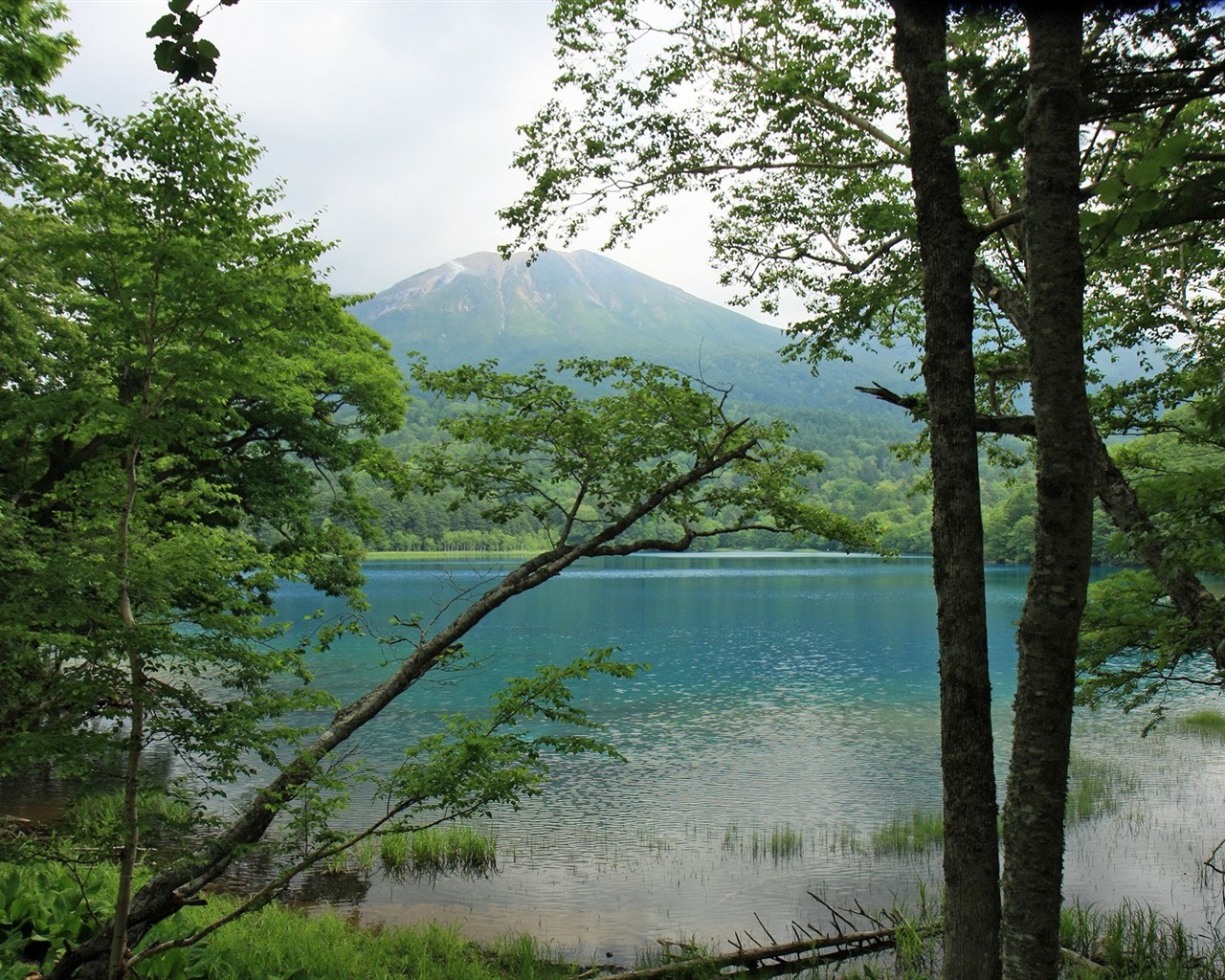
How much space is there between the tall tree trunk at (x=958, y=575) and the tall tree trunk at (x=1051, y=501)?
0.61 meters

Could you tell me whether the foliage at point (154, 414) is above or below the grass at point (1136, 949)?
above

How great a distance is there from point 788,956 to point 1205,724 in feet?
61.4

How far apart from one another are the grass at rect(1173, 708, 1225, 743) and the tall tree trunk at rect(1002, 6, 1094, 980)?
2093 centimetres

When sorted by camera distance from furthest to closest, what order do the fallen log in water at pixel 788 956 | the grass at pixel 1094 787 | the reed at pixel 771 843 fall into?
the grass at pixel 1094 787 < the reed at pixel 771 843 < the fallen log in water at pixel 788 956

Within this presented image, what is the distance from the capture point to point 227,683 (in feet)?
21.5

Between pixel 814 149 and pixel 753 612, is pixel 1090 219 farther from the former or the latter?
pixel 753 612

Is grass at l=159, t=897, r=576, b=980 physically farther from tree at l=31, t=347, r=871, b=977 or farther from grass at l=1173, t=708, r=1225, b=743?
grass at l=1173, t=708, r=1225, b=743

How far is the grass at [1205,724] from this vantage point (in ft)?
71.4

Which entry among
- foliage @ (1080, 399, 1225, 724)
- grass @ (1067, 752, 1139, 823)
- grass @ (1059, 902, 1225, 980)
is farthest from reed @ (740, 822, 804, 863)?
foliage @ (1080, 399, 1225, 724)

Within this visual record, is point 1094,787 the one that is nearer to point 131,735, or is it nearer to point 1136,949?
point 1136,949

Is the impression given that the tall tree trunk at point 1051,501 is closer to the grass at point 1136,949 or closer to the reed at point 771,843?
the grass at point 1136,949

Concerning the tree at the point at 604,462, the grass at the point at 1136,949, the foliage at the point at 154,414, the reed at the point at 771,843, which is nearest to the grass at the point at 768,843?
the reed at the point at 771,843

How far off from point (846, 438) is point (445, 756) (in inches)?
7591

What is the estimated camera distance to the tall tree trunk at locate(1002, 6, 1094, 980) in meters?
4.35
